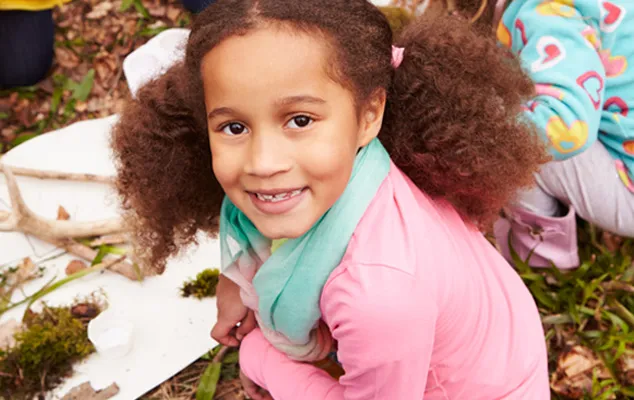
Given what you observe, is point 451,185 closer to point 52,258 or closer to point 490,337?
point 490,337

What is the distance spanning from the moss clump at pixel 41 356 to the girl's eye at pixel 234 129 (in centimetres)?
123

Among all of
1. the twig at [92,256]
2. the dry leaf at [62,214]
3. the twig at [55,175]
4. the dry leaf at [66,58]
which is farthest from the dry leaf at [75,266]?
the dry leaf at [66,58]

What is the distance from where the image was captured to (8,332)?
2.13 meters

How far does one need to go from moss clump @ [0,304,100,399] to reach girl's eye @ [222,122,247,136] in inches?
48.6

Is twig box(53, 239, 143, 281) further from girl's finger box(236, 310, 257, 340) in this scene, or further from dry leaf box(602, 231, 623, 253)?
dry leaf box(602, 231, 623, 253)

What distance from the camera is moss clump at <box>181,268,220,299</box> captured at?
2264 millimetres

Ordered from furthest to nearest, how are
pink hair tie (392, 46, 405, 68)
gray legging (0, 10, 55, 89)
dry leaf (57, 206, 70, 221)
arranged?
gray legging (0, 10, 55, 89) < dry leaf (57, 206, 70, 221) < pink hair tie (392, 46, 405, 68)

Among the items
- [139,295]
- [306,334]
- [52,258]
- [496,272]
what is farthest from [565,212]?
[52,258]

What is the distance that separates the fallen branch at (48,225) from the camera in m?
2.38

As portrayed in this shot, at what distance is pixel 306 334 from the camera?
1.39m

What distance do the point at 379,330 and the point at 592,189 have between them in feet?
4.02

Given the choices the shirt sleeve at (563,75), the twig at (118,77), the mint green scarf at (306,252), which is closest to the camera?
the mint green scarf at (306,252)

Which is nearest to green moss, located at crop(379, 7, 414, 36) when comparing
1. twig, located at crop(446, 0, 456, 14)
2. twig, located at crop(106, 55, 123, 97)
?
twig, located at crop(446, 0, 456, 14)

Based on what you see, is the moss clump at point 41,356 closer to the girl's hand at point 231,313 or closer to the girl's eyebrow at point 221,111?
the girl's hand at point 231,313
